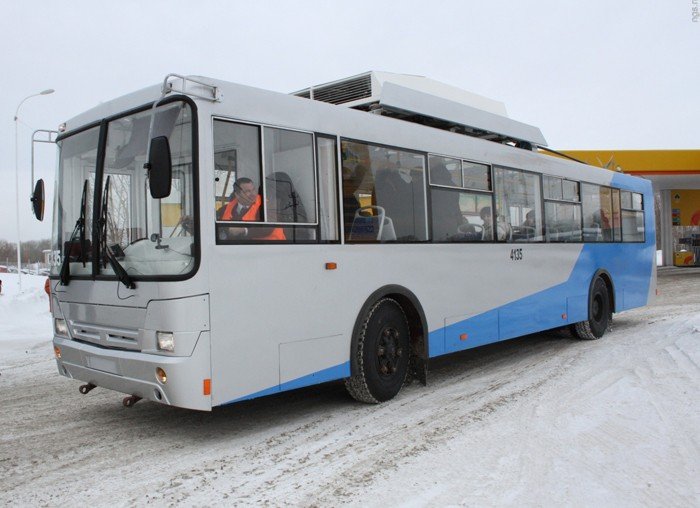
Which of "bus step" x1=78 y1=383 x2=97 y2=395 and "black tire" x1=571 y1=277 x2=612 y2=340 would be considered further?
"black tire" x1=571 y1=277 x2=612 y2=340

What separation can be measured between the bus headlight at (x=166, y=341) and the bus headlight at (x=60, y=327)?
1584 mm

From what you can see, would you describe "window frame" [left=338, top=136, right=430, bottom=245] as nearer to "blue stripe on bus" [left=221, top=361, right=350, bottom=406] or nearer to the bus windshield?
"blue stripe on bus" [left=221, top=361, right=350, bottom=406]

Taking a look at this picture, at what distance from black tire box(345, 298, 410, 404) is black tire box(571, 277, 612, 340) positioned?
5.08 meters

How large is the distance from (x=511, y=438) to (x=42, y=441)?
13.0 ft

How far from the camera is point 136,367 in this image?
16.4ft

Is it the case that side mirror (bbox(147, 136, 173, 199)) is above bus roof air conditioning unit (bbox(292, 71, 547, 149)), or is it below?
below

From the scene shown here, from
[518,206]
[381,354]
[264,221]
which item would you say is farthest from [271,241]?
[518,206]

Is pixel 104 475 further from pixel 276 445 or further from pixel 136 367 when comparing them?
pixel 276 445

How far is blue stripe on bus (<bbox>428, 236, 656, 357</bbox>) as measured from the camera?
24.6 ft

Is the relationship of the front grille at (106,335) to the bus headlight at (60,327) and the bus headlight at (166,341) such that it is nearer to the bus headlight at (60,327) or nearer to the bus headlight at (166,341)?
the bus headlight at (60,327)

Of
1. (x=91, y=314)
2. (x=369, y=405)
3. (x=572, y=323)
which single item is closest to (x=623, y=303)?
(x=572, y=323)

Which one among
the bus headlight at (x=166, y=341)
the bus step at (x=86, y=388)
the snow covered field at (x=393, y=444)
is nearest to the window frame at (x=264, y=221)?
the bus headlight at (x=166, y=341)

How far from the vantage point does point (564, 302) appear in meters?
9.79

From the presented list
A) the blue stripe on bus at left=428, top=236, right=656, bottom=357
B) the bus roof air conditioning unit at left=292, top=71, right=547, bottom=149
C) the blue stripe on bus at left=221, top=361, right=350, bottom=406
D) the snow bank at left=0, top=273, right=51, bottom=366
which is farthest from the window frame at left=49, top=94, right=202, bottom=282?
the snow bank at left=0, top=273, right=51, bottom=366
